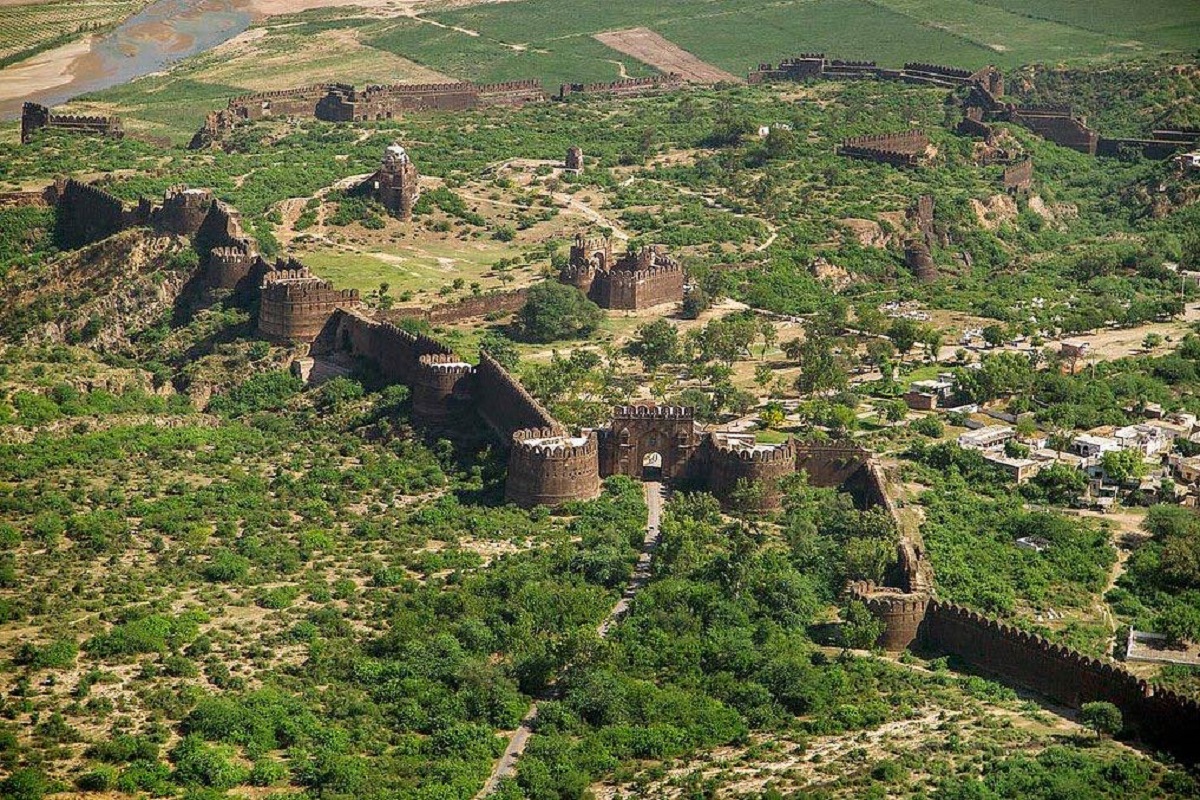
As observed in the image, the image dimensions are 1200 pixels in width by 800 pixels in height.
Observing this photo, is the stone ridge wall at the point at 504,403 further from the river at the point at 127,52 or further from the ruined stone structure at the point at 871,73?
the ruined stone structure at the point at 871,73

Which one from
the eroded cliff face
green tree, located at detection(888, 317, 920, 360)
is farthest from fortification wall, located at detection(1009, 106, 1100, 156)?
the eroded cliff face

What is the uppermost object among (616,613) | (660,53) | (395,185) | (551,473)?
(395,185)

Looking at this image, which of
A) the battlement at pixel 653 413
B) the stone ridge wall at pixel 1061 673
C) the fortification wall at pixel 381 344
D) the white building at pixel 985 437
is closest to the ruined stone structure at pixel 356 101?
the fortification wall at pixel 381 344

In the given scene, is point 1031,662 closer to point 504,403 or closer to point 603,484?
point 603,484

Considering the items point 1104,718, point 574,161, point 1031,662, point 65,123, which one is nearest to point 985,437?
point 1031,662

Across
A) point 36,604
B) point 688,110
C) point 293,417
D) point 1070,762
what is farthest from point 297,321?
point 688,110

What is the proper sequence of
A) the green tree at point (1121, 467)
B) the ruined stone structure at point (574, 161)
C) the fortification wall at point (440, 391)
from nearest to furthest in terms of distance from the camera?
the green tree at point (1121, 467)
the fortification wall at point (440, 391)
the ruined stone structure at point (574, 161)

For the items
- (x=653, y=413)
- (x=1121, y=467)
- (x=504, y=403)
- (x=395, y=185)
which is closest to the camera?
(x=1121, y=467)
